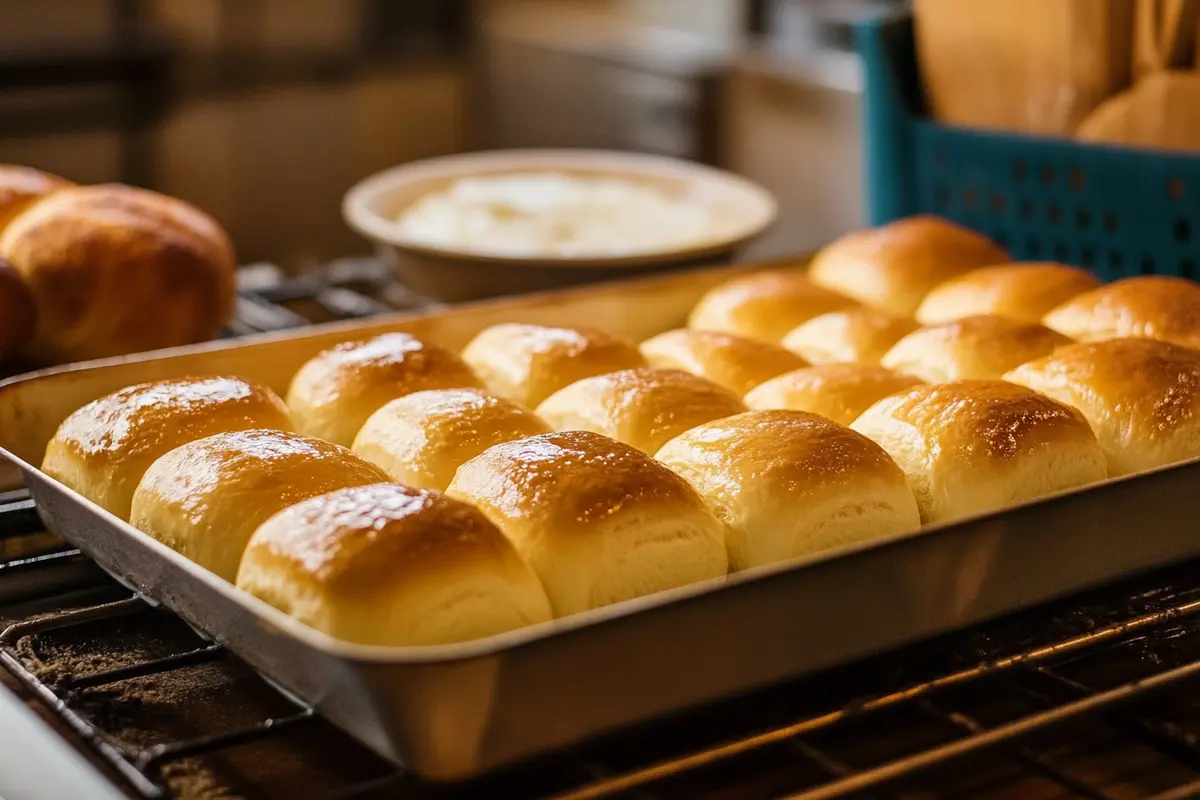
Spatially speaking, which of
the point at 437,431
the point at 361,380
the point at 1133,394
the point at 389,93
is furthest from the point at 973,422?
the point at 389,93

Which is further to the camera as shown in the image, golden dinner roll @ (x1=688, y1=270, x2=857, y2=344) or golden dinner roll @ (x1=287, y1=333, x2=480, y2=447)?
golden dinner roll @ (x1=688, y1=270, x2=857, y2=344)

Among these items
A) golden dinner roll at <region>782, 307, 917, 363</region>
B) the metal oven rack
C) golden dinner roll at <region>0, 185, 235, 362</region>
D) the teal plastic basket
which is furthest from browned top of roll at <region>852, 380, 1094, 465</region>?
golden dinner roll at <region>0, 185, 235, 362</region>

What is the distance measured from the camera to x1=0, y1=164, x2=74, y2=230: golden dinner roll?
167cm

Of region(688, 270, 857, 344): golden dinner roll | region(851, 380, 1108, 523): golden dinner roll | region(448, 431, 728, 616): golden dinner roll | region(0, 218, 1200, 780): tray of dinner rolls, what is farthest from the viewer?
region(688, 270, 857, 344): golden dinner roll

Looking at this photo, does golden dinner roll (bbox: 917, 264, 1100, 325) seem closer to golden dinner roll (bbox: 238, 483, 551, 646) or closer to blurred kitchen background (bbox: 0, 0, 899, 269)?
golden dinner roll (bbox: 238, 483, 551, 646)

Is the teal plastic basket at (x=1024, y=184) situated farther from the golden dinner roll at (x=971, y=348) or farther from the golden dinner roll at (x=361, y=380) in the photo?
the golden dinner roll at (x=361, y=380)

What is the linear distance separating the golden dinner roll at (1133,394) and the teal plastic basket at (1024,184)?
365mm

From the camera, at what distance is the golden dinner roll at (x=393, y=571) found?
821mm

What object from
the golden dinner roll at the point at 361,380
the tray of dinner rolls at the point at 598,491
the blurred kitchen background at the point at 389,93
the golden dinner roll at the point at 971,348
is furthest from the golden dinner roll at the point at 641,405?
the blurred kitchen background at the point at 389,93

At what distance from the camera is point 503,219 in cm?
189

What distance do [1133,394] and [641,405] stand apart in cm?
41

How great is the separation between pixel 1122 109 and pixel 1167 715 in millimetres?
889

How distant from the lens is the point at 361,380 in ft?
4.13

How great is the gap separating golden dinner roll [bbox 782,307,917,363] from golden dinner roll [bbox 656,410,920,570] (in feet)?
1.22
